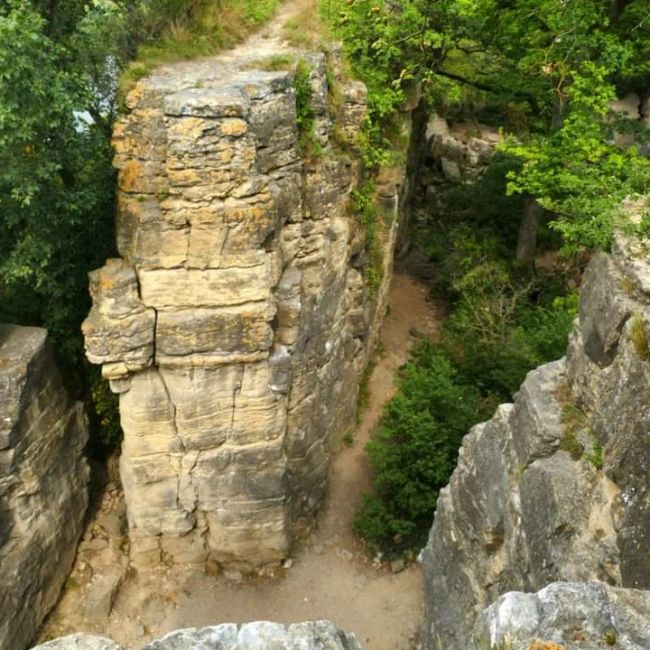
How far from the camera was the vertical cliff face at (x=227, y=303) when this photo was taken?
10.5 meters

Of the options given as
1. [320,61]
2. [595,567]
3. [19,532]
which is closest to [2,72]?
[320,61]

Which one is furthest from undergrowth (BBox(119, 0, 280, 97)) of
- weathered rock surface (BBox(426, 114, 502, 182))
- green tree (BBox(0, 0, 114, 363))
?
weathered rock surface (BBox(426, 114, 502, 182))

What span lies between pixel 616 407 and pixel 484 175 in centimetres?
1553

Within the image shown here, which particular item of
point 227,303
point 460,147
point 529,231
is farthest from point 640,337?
point 460,147

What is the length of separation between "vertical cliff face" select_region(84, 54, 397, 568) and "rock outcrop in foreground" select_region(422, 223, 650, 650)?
15.2 feet

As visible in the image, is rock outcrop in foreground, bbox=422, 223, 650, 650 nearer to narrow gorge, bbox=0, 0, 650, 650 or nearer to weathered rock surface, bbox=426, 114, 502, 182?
narrow gorge, bbox=0, 0, 650, 650

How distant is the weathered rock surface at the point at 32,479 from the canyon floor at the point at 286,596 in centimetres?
86

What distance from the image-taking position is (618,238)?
24.9 feet

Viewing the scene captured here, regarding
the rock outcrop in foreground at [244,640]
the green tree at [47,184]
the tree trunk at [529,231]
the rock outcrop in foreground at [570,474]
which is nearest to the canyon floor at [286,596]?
the rock outcrop in foreground at [570,474]

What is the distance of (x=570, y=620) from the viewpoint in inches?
175

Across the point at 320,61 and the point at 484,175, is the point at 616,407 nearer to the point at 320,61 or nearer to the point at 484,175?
the point at 320,61

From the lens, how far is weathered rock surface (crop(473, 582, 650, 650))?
4.34 m

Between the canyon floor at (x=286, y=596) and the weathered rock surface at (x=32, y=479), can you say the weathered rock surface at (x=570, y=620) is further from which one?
the canyon floor at (x=286, y=596)

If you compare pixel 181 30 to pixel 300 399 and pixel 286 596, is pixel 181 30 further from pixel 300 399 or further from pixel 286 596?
pixel 286 596
